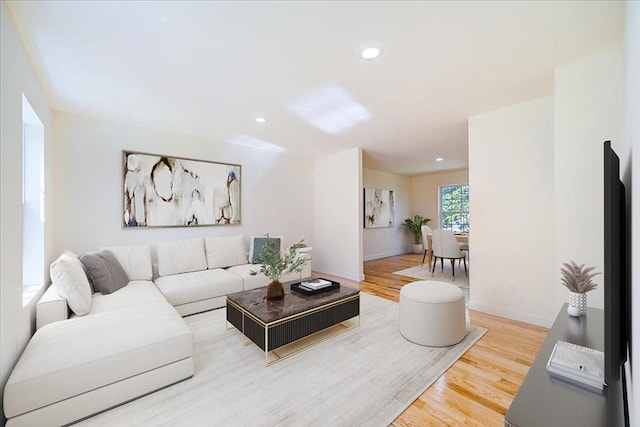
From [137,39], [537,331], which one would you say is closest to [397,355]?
[537,331]

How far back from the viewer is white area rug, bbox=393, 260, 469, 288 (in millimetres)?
4707

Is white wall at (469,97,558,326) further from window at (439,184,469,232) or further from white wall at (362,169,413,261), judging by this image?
window at (439,184,469,232)

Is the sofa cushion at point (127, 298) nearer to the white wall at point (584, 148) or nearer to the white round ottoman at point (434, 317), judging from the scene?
the white round ottoman at point (434, 317)

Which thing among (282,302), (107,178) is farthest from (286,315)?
(107,178)

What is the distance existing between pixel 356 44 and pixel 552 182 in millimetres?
2529

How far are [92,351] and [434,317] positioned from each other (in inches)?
103

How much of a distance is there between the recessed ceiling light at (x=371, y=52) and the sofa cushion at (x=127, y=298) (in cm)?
283

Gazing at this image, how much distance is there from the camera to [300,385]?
1.94 metres

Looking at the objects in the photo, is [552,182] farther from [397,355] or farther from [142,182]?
[142,182]

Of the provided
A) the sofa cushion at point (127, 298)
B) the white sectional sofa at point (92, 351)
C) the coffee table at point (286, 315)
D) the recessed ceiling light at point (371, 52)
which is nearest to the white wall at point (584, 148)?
the recessed ceiling light at point (371, 52)

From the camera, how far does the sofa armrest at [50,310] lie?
207 cm

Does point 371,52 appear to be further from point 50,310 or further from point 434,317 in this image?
point 50,310

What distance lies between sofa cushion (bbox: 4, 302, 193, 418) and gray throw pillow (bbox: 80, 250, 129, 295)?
2.44ft

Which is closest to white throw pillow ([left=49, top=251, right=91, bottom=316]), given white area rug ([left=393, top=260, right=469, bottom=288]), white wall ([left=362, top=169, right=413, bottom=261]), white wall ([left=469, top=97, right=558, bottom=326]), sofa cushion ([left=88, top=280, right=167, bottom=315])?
sofa cushion ([left=88, top=280, right=167, bottom=315])
